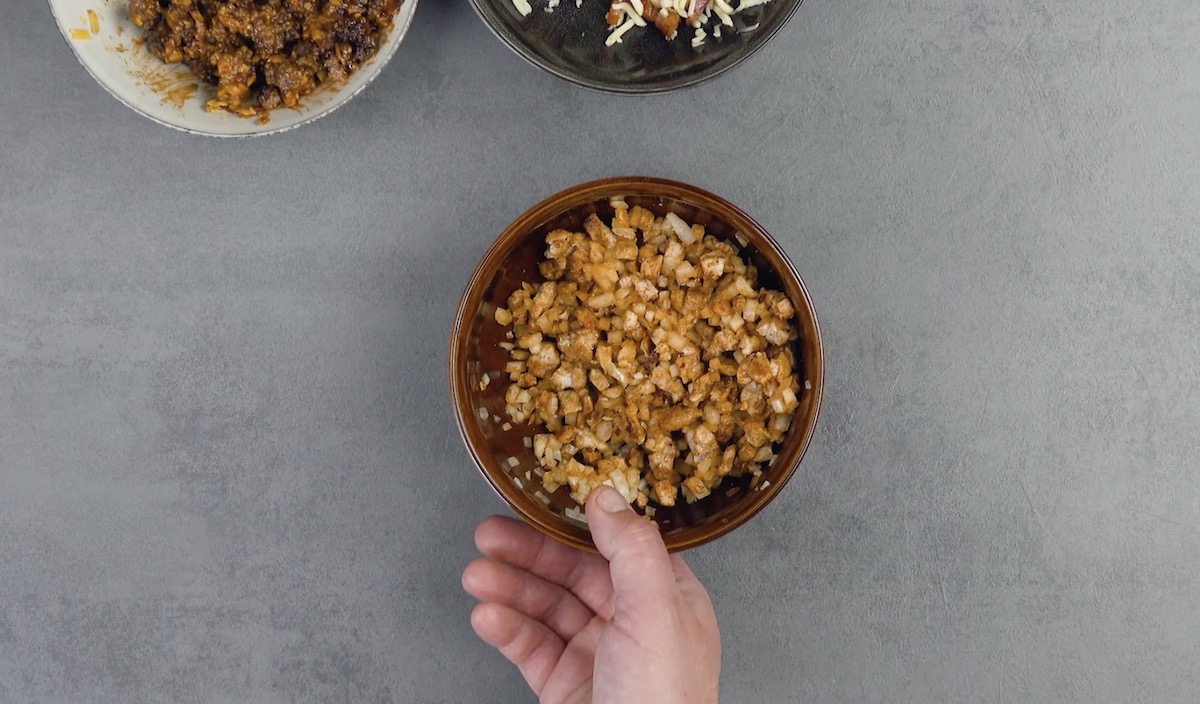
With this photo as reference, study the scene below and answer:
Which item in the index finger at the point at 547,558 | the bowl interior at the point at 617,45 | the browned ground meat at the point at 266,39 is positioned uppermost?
the bowl interior at the point at 617,45

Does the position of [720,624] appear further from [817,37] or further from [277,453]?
[817,37]

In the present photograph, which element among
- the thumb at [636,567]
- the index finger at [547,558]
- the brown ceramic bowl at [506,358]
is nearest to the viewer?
the thumb at [636,567]

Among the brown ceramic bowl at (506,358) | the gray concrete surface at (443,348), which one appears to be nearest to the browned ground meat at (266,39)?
the gray concrete surface at (443,348)

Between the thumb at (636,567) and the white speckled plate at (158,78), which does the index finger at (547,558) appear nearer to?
the thumb at (636,567)

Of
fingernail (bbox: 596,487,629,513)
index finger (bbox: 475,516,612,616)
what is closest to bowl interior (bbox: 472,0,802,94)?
fingernail (bbox: 596,487,629,513)

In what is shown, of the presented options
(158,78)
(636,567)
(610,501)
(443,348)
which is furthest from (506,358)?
(158,78)

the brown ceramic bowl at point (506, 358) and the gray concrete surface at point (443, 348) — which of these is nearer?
the brown ceramic bowl at point (506, 358)
